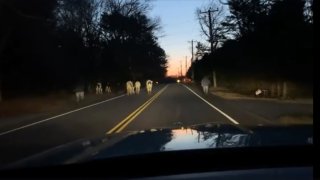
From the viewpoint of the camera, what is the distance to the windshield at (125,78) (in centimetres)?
1532

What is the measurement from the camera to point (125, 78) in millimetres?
97250

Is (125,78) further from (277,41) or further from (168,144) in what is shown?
(168,144)

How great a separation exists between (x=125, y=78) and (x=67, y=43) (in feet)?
110

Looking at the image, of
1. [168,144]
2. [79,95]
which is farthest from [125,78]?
[168,144]

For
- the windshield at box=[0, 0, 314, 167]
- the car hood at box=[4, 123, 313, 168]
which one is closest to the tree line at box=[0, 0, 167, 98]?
the windshield at box=[0, 0, 314, 167]

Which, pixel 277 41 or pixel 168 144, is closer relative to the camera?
pixel 168 144

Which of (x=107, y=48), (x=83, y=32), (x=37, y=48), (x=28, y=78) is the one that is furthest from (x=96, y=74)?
(x=37, y=48)

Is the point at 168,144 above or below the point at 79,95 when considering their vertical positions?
above

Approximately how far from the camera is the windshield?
15320 millimetres

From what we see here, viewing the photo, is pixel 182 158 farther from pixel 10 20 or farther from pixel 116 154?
pixel 10 20

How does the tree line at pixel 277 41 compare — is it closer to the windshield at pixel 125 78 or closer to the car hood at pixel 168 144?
the windshield at pixel 125 78

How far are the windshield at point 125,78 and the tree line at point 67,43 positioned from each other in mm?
119

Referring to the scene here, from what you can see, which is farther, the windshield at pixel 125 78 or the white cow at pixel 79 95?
the white cow at pixel 79 95

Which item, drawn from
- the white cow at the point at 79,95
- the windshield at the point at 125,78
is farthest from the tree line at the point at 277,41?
the white cow at the point at 79,95
